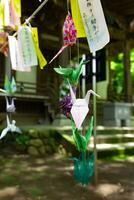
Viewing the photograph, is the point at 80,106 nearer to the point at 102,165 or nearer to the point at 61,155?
the point at 102,165

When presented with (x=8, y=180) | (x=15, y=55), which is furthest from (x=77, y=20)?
(x=8, y=180)

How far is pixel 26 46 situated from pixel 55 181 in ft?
8.39

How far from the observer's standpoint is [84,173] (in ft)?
18.5

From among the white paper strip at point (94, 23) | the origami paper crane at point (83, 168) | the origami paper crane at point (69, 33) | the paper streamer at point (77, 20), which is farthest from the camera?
the origami paper crane at point (83, 168)

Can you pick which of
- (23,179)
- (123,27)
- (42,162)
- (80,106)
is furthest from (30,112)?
(80,106)

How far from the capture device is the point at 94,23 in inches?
163

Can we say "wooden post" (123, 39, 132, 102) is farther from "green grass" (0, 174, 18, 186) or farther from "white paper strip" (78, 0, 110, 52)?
"white paper strip" (78, 0, 110, 52)

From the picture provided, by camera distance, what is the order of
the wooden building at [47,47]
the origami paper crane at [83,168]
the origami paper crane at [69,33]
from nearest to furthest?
the origami paper crane at [69,33], the origami paper crane at [83,168], the wooden building at [47,47]

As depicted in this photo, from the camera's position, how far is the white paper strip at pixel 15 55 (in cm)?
480

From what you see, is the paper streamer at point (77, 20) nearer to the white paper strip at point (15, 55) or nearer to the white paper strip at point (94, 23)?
the white paper strip at point (94, 23)

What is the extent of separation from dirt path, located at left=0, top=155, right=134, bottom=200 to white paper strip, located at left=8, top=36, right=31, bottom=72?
1.86 m

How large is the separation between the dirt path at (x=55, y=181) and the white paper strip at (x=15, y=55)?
6.09 ft

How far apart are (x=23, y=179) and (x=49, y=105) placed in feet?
23.4

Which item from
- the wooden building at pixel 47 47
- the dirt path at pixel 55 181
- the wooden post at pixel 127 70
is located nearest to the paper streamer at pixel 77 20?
the dirt path at pixel 55 181
